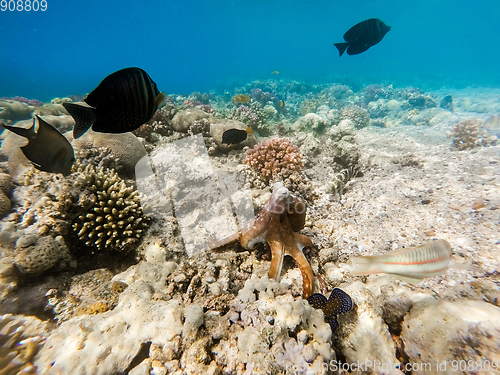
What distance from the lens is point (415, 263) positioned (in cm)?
171

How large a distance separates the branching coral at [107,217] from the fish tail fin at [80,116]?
1.59 metres

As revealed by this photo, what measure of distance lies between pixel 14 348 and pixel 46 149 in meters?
1.91

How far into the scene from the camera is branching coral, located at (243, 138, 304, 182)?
4520 mm

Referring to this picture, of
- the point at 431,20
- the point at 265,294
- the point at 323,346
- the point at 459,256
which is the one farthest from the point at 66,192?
the point at 431,20

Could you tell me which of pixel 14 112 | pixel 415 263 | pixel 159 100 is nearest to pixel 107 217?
pixel 159 100

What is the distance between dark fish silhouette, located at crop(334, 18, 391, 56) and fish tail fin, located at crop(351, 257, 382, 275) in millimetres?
4228

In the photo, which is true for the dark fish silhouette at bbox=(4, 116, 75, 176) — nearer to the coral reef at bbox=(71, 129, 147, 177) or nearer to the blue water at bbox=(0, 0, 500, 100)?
the coral reef at bbox=(71, 129, 147, 177)

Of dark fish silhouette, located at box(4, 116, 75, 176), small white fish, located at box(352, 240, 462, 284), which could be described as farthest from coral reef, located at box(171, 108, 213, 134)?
small white fish, located at box(352, 240, 462, 284)

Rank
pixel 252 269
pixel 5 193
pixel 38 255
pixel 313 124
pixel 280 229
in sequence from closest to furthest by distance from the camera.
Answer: pixel 38 255 < pixel 280 229 < pixel 252 269 < pixel 5 193 < pixel 313 124

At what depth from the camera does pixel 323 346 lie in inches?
63.9

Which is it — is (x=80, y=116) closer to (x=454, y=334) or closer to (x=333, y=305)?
(x=333, y=305)

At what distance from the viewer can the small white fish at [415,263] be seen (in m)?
1.68

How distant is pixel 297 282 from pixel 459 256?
2.22 metres

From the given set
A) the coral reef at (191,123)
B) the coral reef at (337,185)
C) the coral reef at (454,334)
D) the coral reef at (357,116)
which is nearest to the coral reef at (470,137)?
the coral reef at (357,116)
